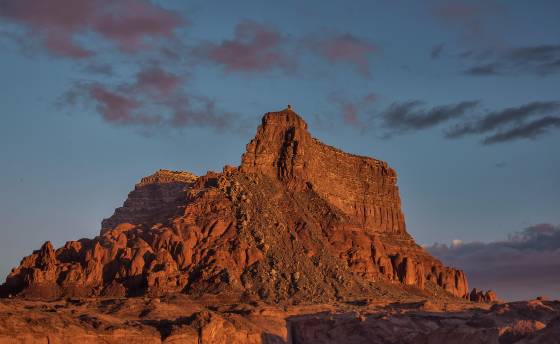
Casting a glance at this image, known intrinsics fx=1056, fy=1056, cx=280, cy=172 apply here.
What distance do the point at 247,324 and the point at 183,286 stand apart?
14.0m

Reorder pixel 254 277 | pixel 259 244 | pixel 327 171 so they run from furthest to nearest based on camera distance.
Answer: pixel 327 171 → pixel 259 244 → pixel 254 277

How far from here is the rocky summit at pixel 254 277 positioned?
79.6 meters

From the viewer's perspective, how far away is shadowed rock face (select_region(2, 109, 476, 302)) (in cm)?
9819

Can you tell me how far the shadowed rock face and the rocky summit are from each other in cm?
17

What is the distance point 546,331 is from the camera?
56.2 m

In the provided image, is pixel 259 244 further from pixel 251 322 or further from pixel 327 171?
pixel 327 171

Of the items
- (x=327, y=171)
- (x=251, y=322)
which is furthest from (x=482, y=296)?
(x=251, y=322)

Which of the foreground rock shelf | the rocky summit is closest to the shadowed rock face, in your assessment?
the rocky summit

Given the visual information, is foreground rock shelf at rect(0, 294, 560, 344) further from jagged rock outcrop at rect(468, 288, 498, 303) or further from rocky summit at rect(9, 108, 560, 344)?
jagged rock outcrop at rect(468, 288, 498, 303)

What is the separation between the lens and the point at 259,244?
109 meters

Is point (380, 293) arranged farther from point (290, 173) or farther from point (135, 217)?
point (135, 217)

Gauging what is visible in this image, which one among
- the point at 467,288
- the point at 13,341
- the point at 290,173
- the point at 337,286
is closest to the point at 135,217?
the point at 290,173

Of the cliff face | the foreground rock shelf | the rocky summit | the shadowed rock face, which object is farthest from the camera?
the cliff face

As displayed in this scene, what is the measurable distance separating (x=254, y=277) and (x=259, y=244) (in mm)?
5896
